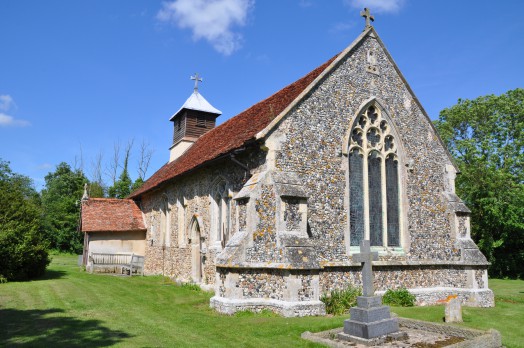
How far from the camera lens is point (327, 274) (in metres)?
12.4

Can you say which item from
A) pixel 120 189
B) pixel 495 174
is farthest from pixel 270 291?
pixel 120 189

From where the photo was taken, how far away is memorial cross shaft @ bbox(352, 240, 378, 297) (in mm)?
8969

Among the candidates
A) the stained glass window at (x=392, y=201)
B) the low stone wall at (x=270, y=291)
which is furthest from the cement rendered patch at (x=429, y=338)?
the stained glass window at (x=392, y=201)

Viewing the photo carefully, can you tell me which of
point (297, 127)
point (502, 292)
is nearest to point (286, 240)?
point (297, 127)

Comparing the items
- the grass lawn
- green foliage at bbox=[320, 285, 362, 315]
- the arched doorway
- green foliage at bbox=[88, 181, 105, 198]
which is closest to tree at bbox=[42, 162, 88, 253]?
green foliage at bbox=[88, 181, 105, 198]

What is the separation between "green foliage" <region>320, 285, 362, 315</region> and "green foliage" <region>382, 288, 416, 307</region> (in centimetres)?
137

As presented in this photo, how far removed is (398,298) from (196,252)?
27.3ft

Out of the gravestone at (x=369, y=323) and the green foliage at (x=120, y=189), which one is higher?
the green foliage at (x=120, y=189)

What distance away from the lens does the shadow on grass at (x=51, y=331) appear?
7.99m

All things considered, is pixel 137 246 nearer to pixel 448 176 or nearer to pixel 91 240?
pixel 91 240

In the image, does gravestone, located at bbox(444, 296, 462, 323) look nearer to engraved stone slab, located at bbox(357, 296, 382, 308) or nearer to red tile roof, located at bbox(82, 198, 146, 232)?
engraved stone slab, located at bbox(357, 296, 382, 308)

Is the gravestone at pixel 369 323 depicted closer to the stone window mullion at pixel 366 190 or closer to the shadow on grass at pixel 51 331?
the shadow on grass at pixel 51 331

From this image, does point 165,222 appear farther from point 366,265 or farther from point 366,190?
point 366,265

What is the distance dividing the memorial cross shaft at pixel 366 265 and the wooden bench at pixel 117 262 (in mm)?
16995
